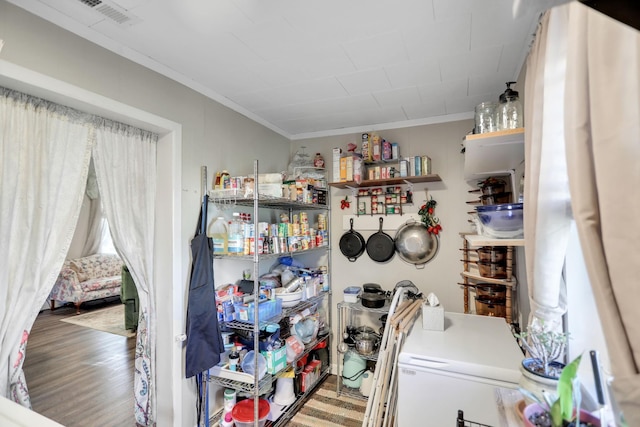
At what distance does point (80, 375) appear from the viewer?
9.32 ft

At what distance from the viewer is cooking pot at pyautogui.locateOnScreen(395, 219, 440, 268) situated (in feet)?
8.45

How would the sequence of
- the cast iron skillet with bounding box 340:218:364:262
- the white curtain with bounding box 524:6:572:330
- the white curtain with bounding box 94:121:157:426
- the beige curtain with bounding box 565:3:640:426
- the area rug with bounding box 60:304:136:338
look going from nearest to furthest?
the beige curtain with bounding box 565:3:640:426 < the white curtain with bounding box 524:6:572:330 < the white curtain with bounding box 94:121:157:426 < the cast iron skillet with bounding box 340:218:364:262 < the area rug with bounding box 60:304:136:338

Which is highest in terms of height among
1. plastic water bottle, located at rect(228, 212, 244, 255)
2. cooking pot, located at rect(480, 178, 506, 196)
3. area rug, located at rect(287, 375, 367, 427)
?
cooking pot, located at rect(480, 178, 506, 196)

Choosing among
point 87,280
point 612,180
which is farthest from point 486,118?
point 87,280

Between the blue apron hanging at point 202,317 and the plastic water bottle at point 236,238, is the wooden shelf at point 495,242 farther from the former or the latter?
the blue apron hanging at point 202,317

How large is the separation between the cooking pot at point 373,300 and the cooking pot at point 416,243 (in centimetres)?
42

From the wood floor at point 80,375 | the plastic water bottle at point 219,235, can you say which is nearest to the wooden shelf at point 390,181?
the plastic water bottle at point 219,235

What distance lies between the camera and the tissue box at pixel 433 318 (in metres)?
1.72

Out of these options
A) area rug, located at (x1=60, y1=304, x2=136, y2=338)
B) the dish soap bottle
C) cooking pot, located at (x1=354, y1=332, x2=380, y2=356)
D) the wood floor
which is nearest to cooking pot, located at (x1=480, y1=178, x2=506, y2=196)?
cooking pot, located at (x1=354, y1=332, x2=380, y2=356)

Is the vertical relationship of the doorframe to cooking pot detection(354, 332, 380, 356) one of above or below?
above

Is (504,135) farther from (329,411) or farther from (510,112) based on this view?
(329,411)

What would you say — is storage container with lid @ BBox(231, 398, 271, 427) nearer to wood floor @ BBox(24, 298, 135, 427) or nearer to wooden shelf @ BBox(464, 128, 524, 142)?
wood floor @ BBox(24, 298, 135, 427)

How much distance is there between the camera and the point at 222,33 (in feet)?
4.76

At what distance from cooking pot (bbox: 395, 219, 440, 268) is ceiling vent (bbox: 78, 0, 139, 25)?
2.28m
